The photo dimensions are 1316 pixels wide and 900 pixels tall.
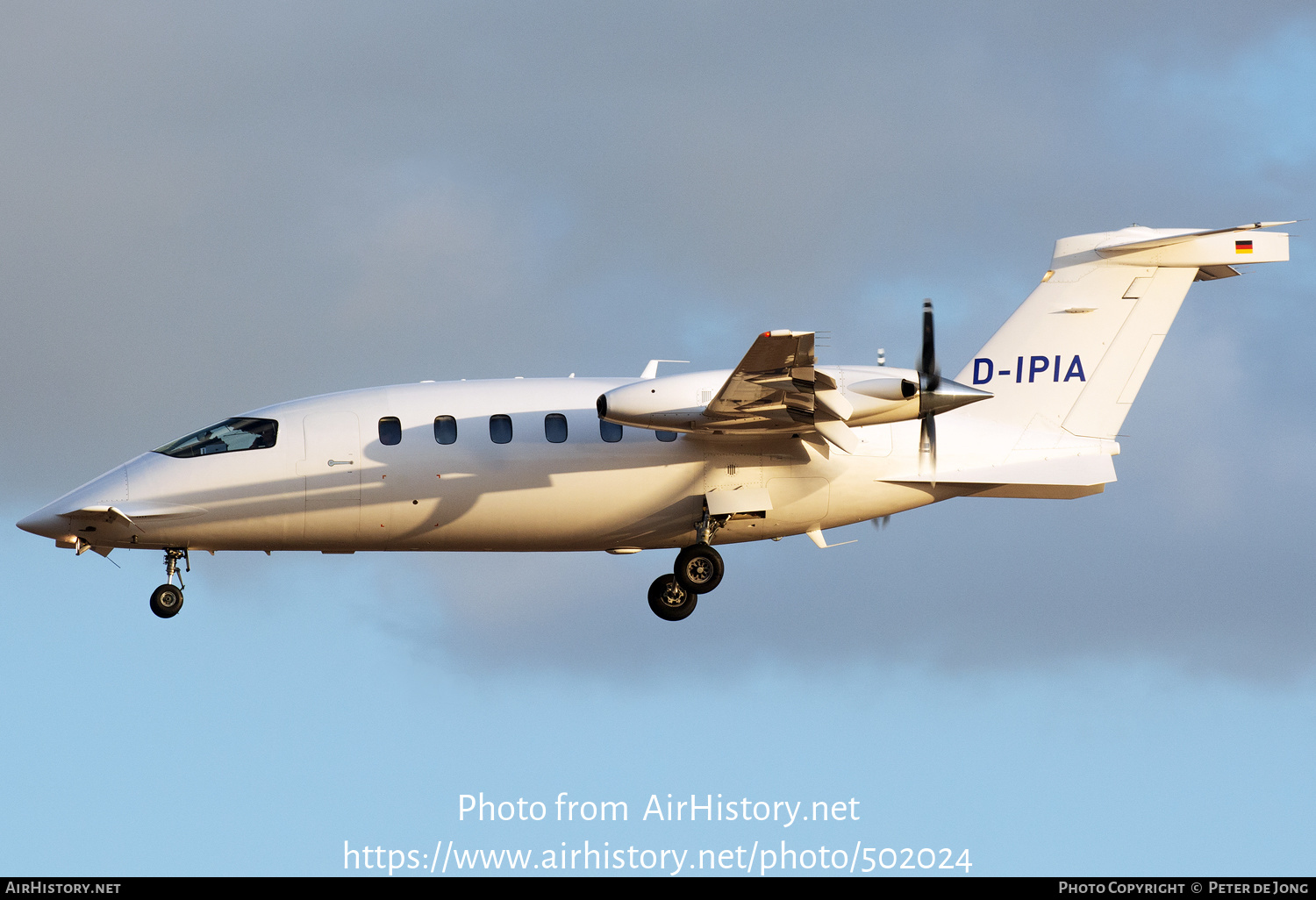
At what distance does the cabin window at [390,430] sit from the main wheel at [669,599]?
5.66 m

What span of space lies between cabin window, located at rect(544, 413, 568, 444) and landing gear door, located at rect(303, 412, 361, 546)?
3461 mm

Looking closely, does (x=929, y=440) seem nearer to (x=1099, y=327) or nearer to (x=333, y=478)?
(x=1099, y=327)

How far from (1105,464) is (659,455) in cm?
881

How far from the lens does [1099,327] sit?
3372 centimetres

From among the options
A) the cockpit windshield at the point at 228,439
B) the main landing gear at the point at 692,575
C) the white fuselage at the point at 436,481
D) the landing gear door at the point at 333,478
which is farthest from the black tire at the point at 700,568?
the cockpit windshield at the point at 228,439

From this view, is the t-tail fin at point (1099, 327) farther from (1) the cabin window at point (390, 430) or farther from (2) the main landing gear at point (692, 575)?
(1) the cabin window at point (390, 430)

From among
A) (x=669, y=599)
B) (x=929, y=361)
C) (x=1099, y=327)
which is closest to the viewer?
(x=929, y=361)

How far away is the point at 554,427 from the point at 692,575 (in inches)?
152

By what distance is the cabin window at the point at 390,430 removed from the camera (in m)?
31.0

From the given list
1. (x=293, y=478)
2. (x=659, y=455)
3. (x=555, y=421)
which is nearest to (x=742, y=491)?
(x=659, y=455)

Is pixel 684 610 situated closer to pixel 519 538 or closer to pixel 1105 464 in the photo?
pixel 519 538

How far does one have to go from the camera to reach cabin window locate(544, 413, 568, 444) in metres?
31.0

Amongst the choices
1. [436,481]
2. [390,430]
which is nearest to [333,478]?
[390,430]

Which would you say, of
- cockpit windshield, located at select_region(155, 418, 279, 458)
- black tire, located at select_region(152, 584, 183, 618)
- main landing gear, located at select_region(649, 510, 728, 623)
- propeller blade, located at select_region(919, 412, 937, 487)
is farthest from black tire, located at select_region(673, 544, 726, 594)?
black tire, located at select_region(152, 584, 183, 618)
